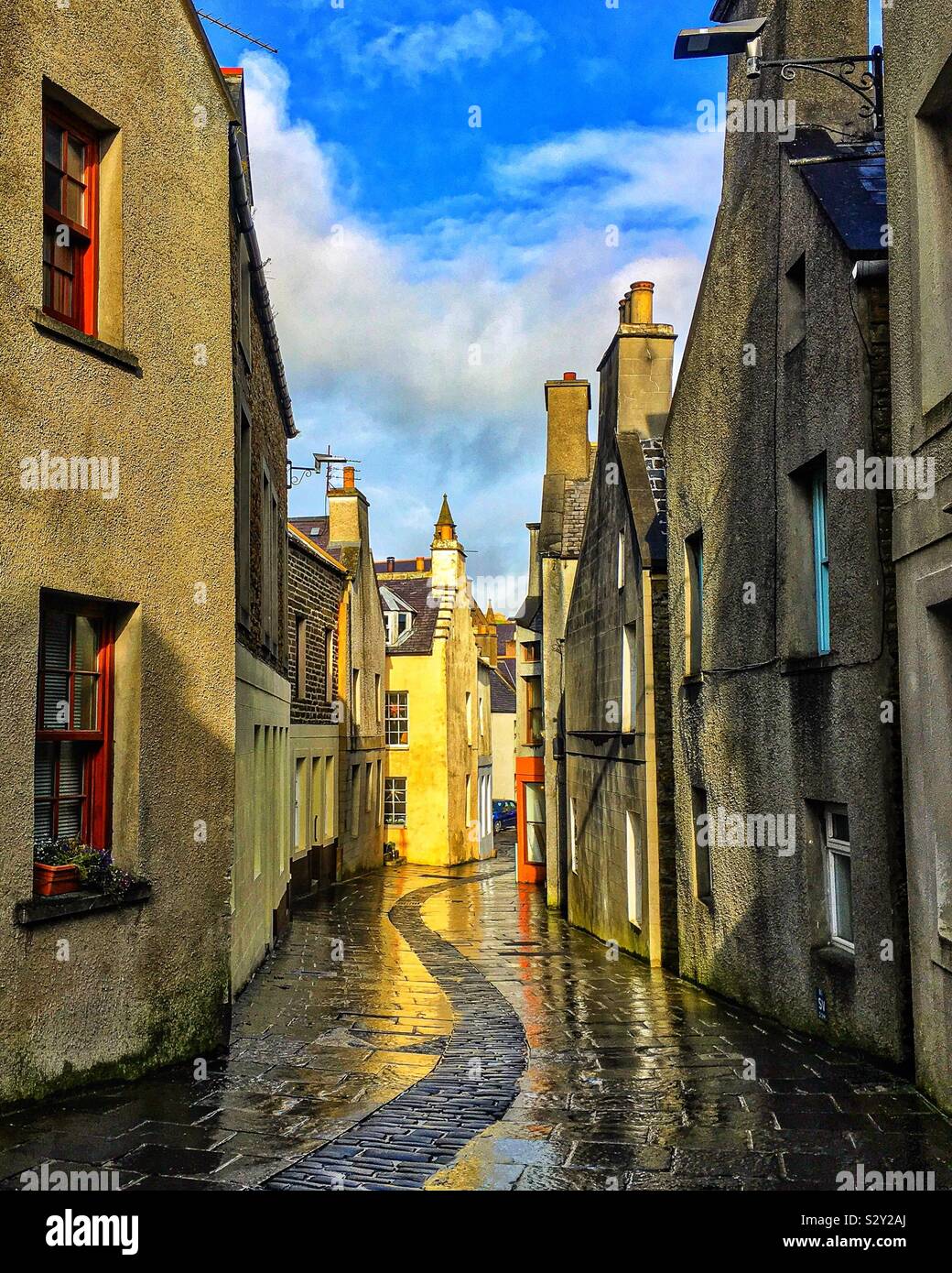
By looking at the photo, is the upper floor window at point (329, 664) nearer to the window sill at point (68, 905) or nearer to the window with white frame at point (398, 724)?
the window with white frame at point (398, 724)

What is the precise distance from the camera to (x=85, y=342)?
7621 mm

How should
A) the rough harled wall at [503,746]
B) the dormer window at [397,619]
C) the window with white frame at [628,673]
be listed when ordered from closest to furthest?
the window with white frame at [628,673] → the dormer window at [397,619] → the rough harled wall at [503,746]

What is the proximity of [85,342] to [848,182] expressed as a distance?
6.83m

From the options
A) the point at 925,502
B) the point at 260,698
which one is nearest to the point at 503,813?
the point at 260,698

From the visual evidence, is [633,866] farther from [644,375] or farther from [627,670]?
[644,375]

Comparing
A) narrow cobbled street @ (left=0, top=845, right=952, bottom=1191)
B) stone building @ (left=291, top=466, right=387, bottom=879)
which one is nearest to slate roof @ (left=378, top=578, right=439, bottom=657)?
stone building @ (left=291, top=466, right=387, bottom=879)

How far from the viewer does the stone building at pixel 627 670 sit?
52.4 ft

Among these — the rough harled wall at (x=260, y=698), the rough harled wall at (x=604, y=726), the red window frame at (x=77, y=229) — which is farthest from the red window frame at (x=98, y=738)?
the rough harled wall at (x=604, y=726)

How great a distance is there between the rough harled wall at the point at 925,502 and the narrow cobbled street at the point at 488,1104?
1040mm

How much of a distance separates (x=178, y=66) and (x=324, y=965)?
9989 mm

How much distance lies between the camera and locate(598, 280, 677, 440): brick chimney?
19.4 m

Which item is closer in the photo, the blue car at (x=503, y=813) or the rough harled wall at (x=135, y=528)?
the rough harled wall at (x=135, y=528)

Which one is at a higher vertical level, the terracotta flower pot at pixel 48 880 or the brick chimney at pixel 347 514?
the brick chimney at pixel 347 514
